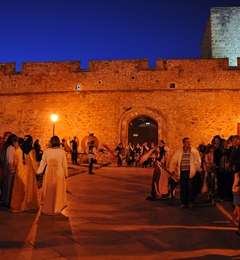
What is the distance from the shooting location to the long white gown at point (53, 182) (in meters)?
5.34

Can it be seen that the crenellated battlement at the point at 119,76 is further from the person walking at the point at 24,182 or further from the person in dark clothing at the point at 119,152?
the person walking at the point at 24,182

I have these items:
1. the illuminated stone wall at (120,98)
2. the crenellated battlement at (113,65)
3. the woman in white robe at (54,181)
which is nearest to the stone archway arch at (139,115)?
the illuminated stone wall at (120,98)

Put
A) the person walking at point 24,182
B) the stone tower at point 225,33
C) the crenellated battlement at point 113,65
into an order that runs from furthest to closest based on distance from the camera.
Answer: the stone tower at point 225,33
the crenellated battlement at point 113,65
the person walking at point 24,182

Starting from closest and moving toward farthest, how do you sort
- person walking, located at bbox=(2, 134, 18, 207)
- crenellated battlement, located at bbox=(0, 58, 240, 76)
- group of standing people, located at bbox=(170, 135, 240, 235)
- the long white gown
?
the long white gown, person walking, located at bbox=(2, 134, 18, 207), group of standing people, located at bbox=(170, 135, 240, 235), crenellated battlement, located at bbox=(0, 58, 240, 76)

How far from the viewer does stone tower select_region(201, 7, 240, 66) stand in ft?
64.8

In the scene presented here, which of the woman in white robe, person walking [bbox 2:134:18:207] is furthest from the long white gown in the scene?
person walking [bbox 2:134:18:207]

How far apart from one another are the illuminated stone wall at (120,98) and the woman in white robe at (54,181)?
11.6 m

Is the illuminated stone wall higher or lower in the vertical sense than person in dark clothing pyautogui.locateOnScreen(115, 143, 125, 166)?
Answer: higher

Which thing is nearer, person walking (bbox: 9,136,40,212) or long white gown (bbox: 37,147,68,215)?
long white gown (bbox: 37,147,68,215)

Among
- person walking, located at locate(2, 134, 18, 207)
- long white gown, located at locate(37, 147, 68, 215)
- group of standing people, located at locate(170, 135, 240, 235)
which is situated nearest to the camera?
long white gown, located at locate(37, 147, 68, 215)

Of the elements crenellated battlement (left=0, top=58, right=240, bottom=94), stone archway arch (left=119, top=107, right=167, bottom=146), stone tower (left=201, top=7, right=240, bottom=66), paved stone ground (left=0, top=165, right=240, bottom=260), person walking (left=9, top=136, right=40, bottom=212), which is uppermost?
stone tower (left=201, top=7, right=240, bottom=66)

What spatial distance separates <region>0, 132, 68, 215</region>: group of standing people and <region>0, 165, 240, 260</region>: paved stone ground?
27cm

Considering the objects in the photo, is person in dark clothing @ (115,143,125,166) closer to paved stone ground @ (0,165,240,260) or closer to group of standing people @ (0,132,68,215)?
paved stone ground @ (0,165,240,260)

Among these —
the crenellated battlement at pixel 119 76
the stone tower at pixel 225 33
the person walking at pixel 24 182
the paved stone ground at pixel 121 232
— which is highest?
the stone tower at pixel 225 33
